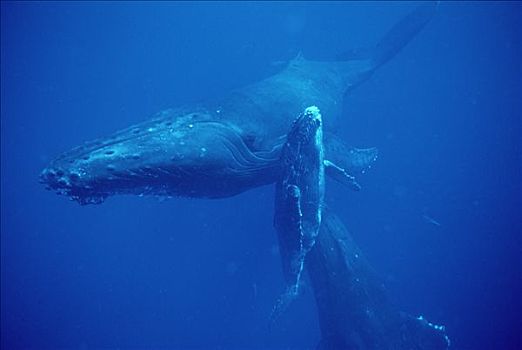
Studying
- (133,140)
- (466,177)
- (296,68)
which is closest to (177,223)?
(296,68)

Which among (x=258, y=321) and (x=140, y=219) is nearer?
(x=258, y=321)

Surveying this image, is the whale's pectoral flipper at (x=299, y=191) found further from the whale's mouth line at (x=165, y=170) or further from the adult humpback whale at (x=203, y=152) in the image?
the whale's mouth line at (x=165, y=170)

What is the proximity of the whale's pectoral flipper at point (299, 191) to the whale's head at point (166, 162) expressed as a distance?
90cm

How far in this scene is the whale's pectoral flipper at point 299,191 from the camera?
249 inches

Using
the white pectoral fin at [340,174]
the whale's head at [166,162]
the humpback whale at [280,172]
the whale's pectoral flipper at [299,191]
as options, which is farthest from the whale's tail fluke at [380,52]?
the whale's head at [166,162]

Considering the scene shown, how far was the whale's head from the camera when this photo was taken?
460 centimetres

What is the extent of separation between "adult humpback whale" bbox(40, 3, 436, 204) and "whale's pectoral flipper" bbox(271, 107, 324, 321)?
0.65m

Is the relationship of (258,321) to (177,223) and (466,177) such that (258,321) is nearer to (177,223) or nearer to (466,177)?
(177,223)

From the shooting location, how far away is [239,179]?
7.03 metres

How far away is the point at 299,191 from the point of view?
6344mm

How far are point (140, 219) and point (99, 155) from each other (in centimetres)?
2087

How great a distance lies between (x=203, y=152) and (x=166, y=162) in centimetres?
76

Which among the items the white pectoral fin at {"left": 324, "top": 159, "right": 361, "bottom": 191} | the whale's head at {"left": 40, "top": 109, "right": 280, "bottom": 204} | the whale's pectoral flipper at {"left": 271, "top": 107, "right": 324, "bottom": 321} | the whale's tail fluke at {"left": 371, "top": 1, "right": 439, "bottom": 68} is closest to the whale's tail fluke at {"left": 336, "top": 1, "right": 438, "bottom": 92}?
the whale's tail fluke at {"left": 371, "top": 1, "right": 439, "bottom": 68}

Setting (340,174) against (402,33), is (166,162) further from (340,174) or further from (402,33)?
(402,33)
